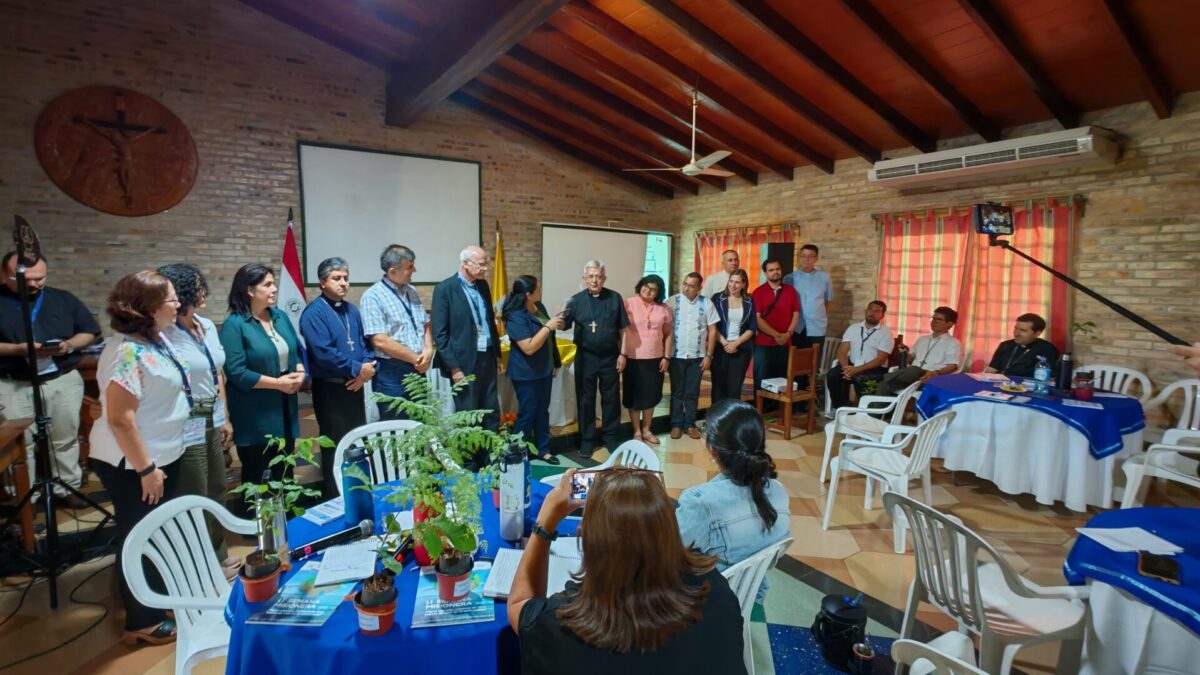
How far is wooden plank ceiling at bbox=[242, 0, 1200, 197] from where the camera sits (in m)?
3.79

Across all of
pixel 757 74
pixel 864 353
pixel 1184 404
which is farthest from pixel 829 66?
pixel 1184 404

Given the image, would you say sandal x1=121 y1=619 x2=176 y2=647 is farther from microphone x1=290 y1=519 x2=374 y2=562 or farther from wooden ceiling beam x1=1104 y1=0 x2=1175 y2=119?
wooden ceiling beam x1=1104 y1=0 x2=1175 y2=119

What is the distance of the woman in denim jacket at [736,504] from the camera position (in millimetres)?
1539

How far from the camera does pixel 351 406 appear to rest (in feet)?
10.3

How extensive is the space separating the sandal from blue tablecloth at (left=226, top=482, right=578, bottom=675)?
1258 millimetres

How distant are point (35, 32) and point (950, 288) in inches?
352

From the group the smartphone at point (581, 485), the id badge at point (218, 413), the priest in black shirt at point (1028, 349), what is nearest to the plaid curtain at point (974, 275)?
the priest in black shirt at point (1028, 349)

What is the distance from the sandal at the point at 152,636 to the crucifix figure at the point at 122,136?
4786 millimetres

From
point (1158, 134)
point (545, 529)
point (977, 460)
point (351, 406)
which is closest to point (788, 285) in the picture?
point (977, 460)

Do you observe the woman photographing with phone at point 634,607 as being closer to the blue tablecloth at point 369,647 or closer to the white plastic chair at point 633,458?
the blue tablecloth at point 369,647

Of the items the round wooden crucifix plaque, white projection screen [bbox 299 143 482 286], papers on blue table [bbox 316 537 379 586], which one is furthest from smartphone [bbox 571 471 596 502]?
the round wooden crucifix plaque

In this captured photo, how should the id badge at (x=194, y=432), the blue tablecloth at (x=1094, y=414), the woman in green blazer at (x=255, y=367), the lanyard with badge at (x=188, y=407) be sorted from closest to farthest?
the lanyard with badge at (x=188, y=407) < the id badge at (x=194, y=432) < the woman in green blazer at (x=255, y=367) < the blue tablecloth at (x=1094, y=414)

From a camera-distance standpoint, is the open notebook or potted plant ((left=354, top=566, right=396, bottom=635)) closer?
potted plant ((left=354, top=566, right=396, bottom=635))

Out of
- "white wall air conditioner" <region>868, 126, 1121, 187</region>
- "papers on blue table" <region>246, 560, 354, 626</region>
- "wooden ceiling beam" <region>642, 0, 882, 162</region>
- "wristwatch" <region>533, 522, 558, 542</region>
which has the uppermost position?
"wooden ceiling beam" <region>642, 0, 882, 162</region>
